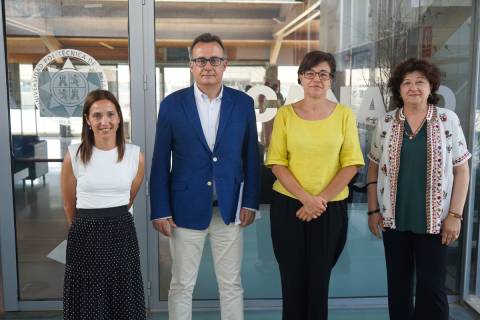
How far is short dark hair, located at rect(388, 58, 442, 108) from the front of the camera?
8.61 feet

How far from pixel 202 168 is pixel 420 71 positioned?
127 cm

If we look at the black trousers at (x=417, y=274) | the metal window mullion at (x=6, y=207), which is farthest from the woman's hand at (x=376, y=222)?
the metal window mullion at (x=6, y=207)

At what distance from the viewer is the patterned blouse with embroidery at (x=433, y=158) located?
2.57 metres

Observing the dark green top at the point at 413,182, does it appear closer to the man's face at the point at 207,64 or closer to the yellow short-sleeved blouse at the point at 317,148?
the yellow short-sleeved blouse at the point at 317,148

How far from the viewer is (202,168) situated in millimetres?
2656

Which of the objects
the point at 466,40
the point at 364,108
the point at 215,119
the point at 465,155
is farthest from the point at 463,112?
the point at 215,119

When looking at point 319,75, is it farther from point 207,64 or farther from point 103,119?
point 103,119

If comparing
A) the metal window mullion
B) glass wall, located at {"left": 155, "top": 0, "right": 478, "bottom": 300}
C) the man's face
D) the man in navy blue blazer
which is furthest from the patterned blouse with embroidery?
the metal window mullion

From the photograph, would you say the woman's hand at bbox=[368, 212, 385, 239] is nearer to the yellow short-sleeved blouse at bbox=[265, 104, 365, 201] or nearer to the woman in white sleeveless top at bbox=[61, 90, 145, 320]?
the yellow short-sleeved blouse at bbox=[265, 104, 365, 201]

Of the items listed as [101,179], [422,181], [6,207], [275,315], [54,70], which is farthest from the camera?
[275,315]

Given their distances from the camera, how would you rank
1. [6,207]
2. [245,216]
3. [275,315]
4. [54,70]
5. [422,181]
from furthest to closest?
[275,315] → [6,207] → [54,70] → [245,216] → [422,181]

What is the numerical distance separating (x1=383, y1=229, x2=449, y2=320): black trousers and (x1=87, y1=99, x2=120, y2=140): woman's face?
160 centimetres

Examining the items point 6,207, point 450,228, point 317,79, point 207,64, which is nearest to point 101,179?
point 207,64

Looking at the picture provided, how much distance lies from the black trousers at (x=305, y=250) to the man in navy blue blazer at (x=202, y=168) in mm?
217
